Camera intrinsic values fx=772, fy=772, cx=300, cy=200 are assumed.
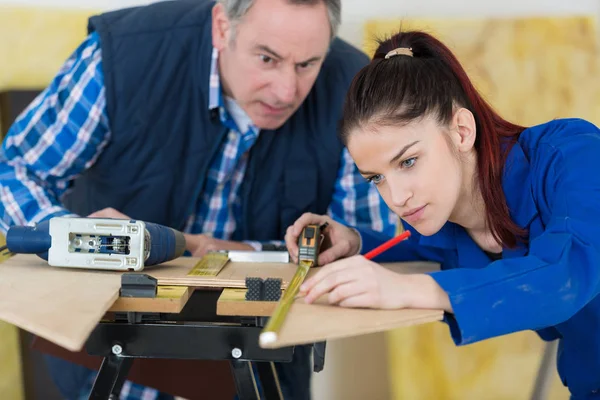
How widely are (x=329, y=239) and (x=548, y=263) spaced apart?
55cm

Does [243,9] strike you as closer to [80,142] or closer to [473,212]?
[80,142]

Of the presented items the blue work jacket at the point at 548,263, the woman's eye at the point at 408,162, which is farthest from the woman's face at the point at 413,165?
the blue work jacket at the point at 548,263

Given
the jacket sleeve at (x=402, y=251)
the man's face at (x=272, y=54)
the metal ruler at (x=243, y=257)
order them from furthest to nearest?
the man's face at (x=272, y=54), the jacket sleeve at (x=402, y=251), the metal ruler at (x=243, y=257)

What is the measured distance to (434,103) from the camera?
3.94ft

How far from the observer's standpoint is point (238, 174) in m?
1.82

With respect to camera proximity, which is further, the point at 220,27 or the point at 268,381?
the point at 220,27

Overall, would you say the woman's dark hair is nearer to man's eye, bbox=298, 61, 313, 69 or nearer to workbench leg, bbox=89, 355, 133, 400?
man's eye, bbox=298, 61, 313, 69

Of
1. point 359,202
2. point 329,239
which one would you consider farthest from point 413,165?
point 359,202

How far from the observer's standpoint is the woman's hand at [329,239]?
4.68 ft

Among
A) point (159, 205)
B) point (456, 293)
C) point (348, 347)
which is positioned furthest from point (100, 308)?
point (348, 347)

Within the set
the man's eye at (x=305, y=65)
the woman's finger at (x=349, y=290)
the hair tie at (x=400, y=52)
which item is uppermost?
the hair tie at (x=400, y=52)

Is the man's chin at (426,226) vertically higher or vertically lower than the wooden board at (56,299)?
higher

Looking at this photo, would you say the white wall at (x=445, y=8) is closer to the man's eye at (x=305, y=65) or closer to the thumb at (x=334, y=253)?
the man's eye at (x=305, y=65)

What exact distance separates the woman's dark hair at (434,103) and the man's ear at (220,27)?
544mm
